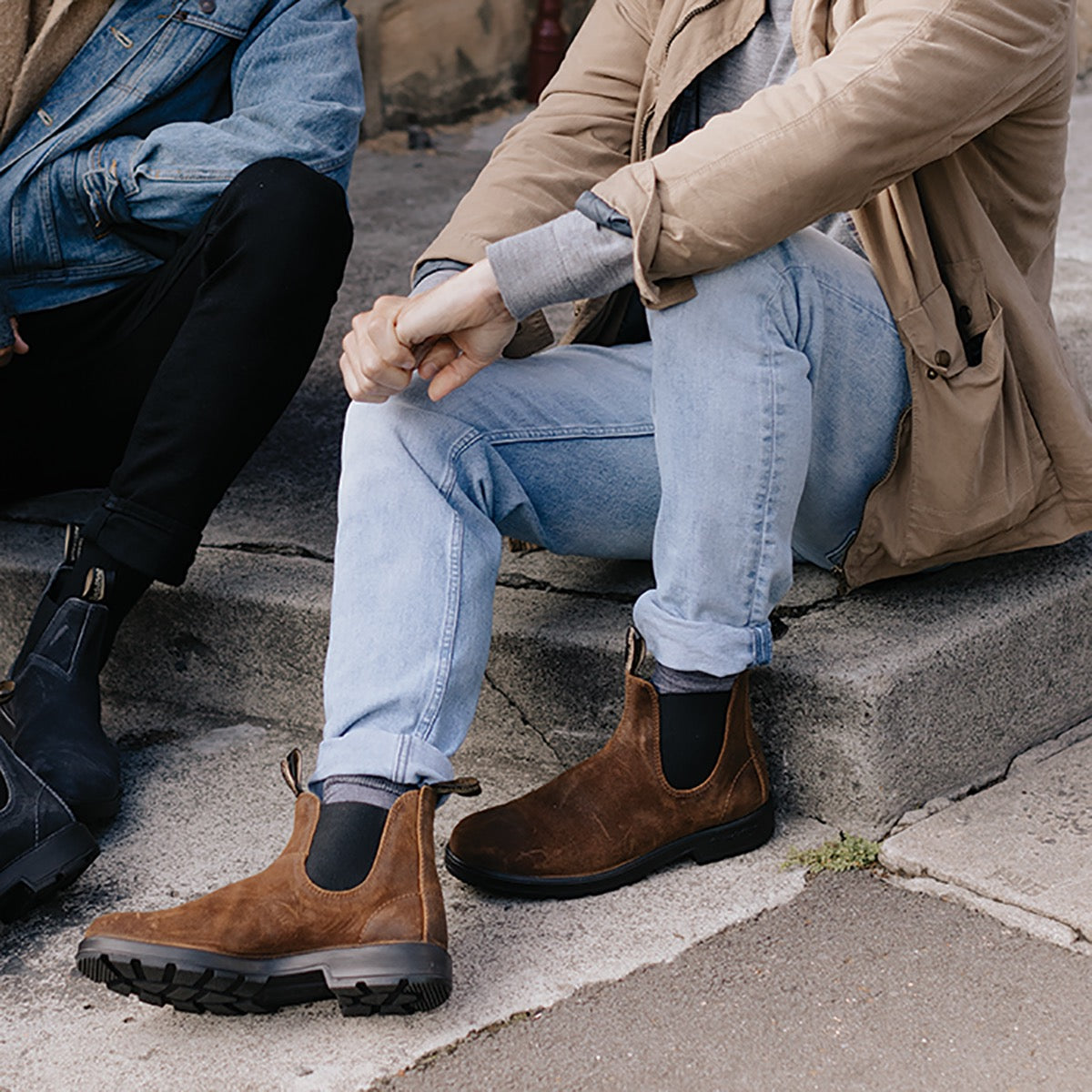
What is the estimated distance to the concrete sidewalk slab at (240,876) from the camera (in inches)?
55.9

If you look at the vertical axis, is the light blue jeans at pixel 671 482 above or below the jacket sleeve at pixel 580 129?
below

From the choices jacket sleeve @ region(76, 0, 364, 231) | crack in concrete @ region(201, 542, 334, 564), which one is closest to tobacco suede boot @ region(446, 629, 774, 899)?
crack in concrete @ region(201, 542, 334, 564)

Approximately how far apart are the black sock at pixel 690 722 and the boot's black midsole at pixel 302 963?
353mm

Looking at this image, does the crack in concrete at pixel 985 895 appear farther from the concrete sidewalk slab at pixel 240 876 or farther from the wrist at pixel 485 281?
the wrist at pixel 485 281

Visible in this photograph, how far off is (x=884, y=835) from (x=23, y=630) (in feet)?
4.48

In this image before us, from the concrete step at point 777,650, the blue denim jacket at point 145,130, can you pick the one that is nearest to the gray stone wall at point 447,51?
the blue denim jacket at point 145,130

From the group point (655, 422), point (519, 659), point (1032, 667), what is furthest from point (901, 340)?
point (519, 659)

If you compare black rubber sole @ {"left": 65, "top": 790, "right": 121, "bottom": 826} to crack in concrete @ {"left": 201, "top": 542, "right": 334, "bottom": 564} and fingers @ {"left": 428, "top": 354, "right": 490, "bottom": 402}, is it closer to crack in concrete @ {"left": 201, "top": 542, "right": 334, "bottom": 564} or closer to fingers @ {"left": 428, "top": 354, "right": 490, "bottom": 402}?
crack in concrete @ {"left": 201, "top": 542, "right": 334, "bottom": 564}

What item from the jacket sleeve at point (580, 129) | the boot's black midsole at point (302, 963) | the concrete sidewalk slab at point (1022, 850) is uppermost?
the jacket sleeve at point (580, 129)

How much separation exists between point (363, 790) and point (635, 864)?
0.34 m

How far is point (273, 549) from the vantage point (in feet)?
7.50

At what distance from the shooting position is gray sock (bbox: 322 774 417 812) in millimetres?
1508

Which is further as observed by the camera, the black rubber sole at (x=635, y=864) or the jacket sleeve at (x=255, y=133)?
the jacket sleeve at (x=255, y=133)

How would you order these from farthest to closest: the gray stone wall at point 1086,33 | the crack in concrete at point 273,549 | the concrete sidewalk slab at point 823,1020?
the gray stone wall at point 1086,33
the crack in concrete at point 273,549
the concrete sidewalk slab at point 823,1020
